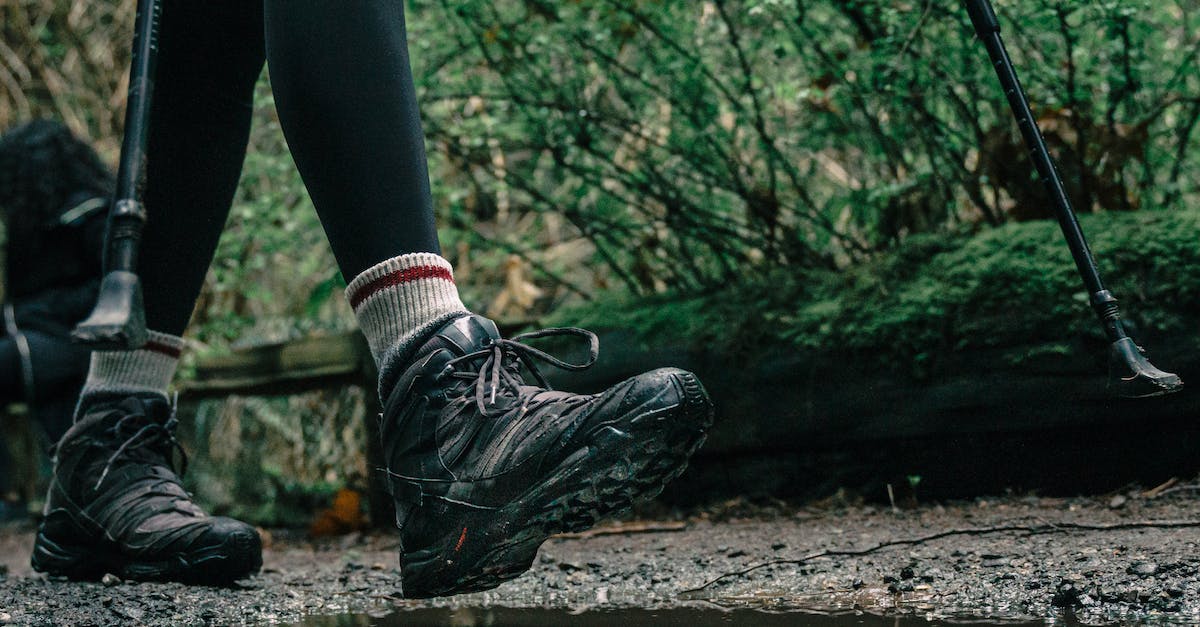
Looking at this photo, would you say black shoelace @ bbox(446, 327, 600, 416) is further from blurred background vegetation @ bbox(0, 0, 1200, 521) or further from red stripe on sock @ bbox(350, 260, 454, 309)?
blurred background vegetation @ bbox(0, 0, 1200, 521)

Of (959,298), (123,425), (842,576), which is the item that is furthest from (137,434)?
(959,298)

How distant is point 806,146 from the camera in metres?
3.08

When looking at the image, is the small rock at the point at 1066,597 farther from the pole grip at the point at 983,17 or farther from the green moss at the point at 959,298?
the green moss at the point at 959,298

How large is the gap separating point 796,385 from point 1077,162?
36.7 inches

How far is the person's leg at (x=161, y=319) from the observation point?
5.94 ft

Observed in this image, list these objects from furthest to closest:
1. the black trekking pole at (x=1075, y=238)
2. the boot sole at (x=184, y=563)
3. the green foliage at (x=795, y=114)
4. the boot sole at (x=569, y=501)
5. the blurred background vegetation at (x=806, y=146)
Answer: the green foliage at (x=795, y=114) → the blurred background vegetation at (x=806, y=146) → the boot sole at (x=184, y=563) → the black trekking pole at (x=1075, y=238) → the boot sole at (x=569, y=501)

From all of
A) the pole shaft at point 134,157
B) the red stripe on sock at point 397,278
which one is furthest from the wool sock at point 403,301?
the pole shaft at point 134,157

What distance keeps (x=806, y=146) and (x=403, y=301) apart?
1.97 metres

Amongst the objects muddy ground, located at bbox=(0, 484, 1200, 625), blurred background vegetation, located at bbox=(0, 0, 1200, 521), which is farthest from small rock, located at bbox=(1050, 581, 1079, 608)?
blurred background vegetation, located at bbox=(0, 0, 1200, 521)

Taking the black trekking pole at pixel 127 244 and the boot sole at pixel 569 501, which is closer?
the black trekking pole at pixel 127 244

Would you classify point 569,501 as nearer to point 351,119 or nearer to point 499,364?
point 499,364

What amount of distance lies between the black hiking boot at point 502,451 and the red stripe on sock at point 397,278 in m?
0.08

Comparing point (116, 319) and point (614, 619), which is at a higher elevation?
point (116, 319)

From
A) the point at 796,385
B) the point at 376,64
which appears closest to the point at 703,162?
the point at 796,385
